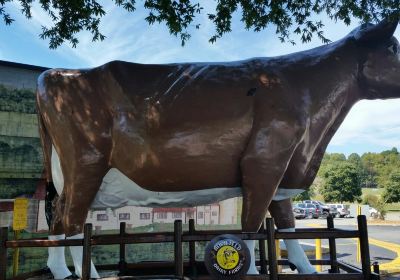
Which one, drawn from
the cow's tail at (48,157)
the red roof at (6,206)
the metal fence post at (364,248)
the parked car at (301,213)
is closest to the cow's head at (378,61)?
the metal fence post at (364,248)

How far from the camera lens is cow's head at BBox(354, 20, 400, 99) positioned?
12.1 feet

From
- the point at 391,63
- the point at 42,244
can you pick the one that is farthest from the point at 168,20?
the point at 42,244

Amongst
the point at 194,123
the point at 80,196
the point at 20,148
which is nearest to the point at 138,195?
the point at 80,196

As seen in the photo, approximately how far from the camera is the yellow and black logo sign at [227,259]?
2680 millimetres

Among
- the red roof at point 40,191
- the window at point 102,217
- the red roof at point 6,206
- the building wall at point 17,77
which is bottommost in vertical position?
the window at point 102,217

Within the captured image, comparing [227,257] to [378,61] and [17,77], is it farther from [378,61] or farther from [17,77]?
[17,77]

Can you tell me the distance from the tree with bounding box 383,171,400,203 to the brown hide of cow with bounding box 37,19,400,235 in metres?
36.9

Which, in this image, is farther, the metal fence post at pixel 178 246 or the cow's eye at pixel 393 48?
the cow's eye at pixel 393 48

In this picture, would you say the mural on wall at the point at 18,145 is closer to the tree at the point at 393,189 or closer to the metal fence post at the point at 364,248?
the metal fence post at the point at 364,248

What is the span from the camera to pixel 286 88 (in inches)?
138

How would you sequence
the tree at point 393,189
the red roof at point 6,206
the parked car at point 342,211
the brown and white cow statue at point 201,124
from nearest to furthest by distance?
the brown and white cow statue at point 201,124 < the red roof at point 6,206 < the parked car at point 342,211 < the tree at point 393,189

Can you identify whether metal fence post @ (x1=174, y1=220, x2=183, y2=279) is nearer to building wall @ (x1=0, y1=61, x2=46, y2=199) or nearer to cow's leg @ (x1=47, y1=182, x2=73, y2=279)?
cow's leg @ (x1=47, y1=182, x2=73, y2=279)

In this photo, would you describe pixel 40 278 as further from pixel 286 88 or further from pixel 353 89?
pixel 353 89

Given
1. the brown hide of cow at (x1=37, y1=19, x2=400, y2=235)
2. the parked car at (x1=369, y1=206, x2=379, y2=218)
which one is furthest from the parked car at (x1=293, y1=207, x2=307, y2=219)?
the brown hide of cow at (x1=37, y1=19, x2=400, y2=235)
